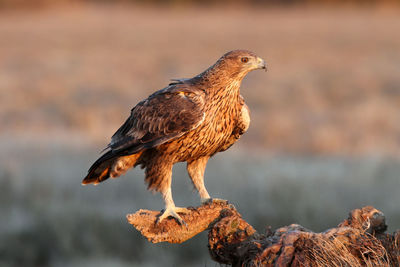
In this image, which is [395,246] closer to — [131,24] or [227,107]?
[227,107]

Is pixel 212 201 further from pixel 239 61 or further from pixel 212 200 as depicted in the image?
pixel 239 61

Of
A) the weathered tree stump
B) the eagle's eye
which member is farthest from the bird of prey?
the weathered tree stump

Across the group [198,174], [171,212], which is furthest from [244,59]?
[171,212]

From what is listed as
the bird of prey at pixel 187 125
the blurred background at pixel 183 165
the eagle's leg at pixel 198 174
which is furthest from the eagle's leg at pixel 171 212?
the blurred background at pixel 183 165

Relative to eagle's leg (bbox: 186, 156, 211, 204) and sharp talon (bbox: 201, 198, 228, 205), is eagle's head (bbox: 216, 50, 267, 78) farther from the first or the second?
sharp talon (bbox: 201, 198, 228, 205)

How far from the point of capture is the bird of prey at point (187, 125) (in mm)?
4895

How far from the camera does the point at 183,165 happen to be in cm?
1022

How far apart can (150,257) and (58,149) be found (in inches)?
125

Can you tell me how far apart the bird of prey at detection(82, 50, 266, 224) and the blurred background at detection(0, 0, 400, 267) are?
119 inches

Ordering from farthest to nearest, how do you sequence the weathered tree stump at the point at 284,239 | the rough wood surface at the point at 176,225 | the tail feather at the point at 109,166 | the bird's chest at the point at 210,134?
the tail feather at the point at 109,166, the bird's chest at the point at 210,134, the rough wood surface at the point at 176,225, the weathered tree stump at the point at 284,239

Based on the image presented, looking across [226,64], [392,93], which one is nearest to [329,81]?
[392,93]

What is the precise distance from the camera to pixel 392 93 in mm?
16922

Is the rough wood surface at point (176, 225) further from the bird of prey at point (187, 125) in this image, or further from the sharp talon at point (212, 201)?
the sharp talon at point (212, 201)

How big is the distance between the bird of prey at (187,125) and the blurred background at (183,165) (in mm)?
3025
